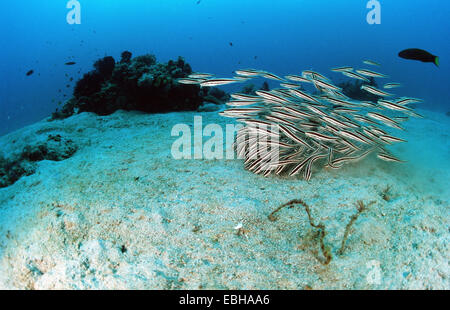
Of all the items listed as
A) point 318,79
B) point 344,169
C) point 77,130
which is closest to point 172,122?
point 77,130

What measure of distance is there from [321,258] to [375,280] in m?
0.50

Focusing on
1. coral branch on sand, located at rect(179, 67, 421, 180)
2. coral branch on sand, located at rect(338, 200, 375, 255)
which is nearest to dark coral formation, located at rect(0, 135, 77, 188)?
coral branch on sand, located at rect(179, 67, 421, 180)

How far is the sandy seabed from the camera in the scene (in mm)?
2348

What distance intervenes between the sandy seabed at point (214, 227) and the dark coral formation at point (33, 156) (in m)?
0.73

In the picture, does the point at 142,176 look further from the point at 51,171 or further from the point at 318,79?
the point at 318,79

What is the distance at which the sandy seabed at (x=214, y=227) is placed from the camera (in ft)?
7.70

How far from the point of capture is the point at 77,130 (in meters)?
7.89

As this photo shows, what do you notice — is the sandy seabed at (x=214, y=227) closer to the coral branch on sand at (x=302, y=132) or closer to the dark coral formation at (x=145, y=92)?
the coral branch on sand at (x=302, y=132)

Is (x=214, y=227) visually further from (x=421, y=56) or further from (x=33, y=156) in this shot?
(x=421, y=56)

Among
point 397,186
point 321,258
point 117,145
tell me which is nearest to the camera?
point 321,258

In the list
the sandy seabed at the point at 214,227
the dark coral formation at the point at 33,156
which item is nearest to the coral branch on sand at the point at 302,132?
the sandy seabed at the point at 214,227

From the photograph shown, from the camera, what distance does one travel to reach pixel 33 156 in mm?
5711

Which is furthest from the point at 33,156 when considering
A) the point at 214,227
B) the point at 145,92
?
the point at 214,227

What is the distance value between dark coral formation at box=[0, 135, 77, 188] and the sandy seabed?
2.40 feet
